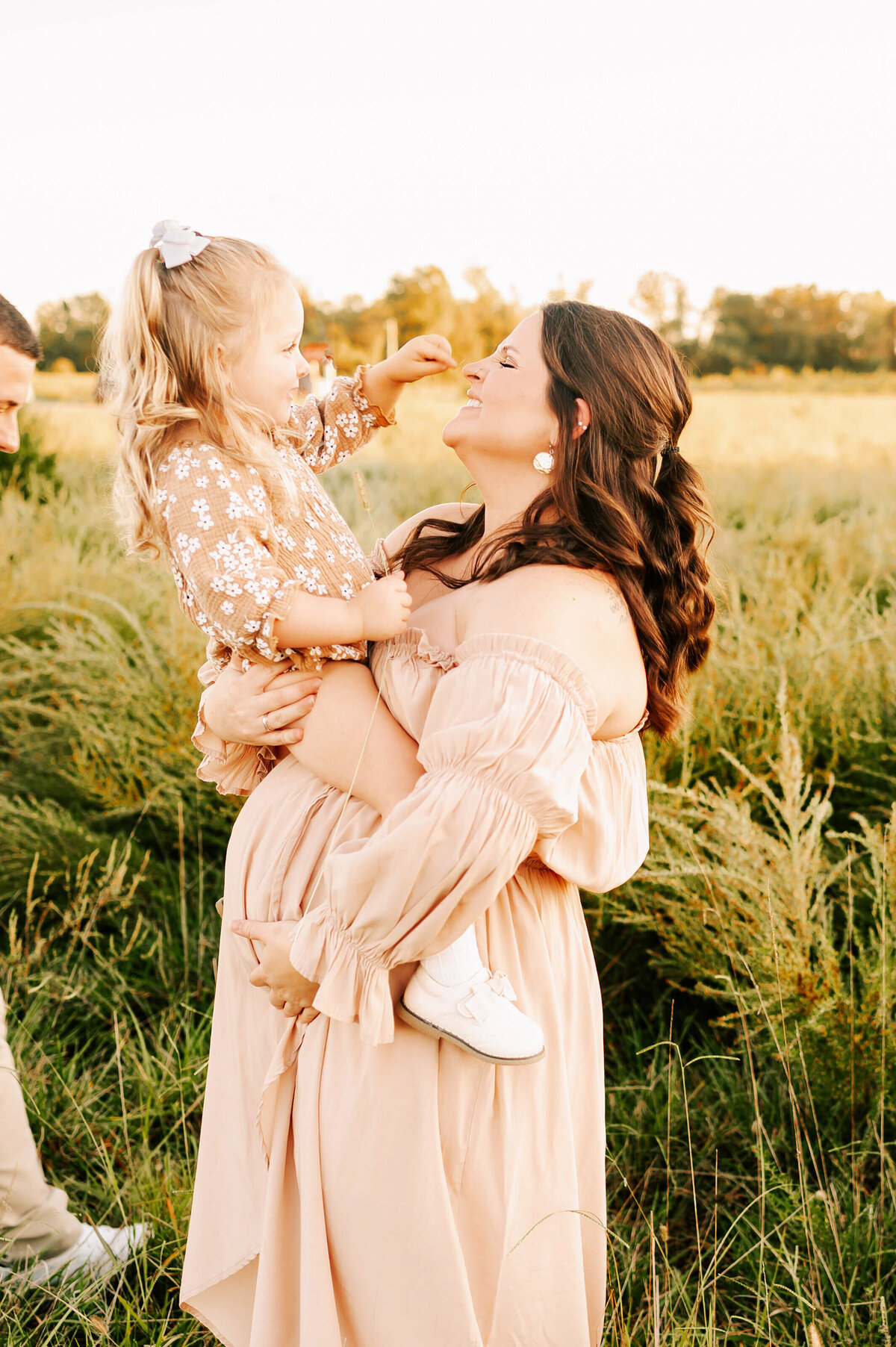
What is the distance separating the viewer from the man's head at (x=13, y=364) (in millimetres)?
2174

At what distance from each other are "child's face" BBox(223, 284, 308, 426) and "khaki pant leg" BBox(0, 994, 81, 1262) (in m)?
1.52

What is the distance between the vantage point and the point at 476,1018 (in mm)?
1512

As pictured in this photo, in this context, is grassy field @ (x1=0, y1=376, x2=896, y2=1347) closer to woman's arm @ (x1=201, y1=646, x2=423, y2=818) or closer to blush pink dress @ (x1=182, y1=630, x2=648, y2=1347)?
blush pink dress @ (x1=182, y1=630, x2=648, y2=1347)

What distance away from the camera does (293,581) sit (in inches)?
68.3

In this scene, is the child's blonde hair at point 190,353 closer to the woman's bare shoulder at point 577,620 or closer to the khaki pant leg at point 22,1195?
the woman's bare shoulder at point 577,620

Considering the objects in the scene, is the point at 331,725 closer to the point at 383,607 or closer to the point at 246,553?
the point at 383,607

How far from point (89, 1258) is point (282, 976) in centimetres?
126

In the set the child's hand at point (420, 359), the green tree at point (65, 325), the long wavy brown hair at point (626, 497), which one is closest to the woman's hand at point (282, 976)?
the long wavy brown hair at point (626, 497)

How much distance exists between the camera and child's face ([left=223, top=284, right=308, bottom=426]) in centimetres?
181

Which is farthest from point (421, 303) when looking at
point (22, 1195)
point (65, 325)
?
point (22, 1195)

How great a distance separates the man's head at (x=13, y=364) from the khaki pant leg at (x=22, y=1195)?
1.33 metres

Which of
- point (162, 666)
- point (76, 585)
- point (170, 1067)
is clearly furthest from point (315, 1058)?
point (76, 585)

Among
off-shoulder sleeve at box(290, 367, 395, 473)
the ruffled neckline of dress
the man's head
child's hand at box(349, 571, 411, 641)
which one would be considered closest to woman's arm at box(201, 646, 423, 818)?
child's hand at box(349, 571, 411, 641)

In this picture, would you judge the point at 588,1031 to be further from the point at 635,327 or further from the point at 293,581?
the point at 635,327
